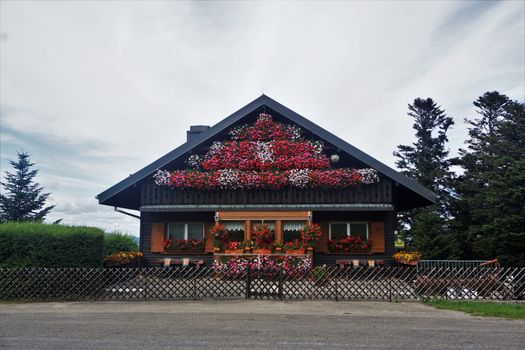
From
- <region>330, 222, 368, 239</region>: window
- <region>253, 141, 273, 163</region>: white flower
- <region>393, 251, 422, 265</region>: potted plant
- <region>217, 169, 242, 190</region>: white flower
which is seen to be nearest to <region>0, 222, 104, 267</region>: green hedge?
<region>217, 169, 242, 190</region>: white flower

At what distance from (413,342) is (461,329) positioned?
1982 millimetres

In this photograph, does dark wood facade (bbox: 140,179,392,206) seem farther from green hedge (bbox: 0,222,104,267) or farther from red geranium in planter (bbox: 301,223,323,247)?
green hedge (bbox: 0,222,104,267)

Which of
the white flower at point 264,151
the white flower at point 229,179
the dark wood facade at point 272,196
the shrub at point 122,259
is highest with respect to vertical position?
the white flower at point 264,151

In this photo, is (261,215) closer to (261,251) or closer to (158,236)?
(261,251)

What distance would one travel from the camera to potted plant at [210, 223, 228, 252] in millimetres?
19578

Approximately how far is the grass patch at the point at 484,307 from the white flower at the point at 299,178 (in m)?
7.36

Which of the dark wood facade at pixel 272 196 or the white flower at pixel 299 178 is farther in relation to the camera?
the dark wood facade at pixel 272 196

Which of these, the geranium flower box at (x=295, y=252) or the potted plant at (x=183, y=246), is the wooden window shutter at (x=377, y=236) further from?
the potted plant at (x=183, y=246)

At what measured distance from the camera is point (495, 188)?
24.8 m

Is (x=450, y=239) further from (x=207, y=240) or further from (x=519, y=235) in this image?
(x=207, y=240)

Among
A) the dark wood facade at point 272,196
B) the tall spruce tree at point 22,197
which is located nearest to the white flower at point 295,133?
the dark wood facade at point 272,196

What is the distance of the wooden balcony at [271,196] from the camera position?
19.9 metres

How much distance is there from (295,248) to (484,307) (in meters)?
8.02

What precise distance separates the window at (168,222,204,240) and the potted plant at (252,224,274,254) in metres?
3.19
